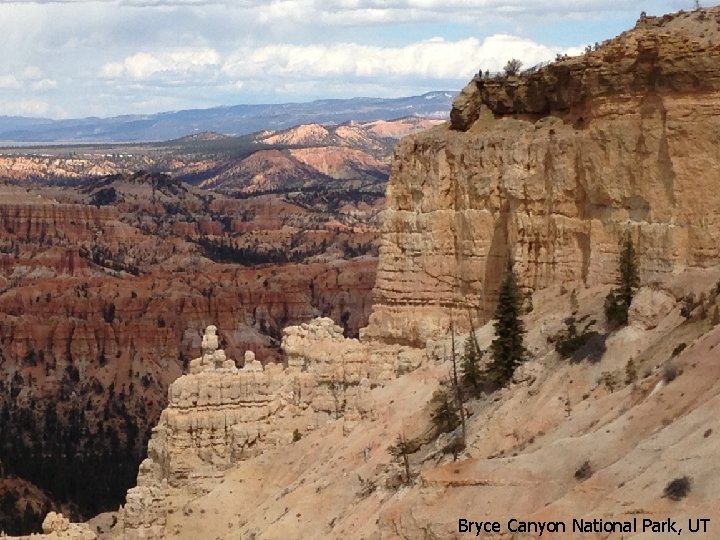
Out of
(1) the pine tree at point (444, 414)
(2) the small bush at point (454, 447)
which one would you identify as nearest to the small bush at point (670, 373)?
(2) the small bush at point (454, 447)

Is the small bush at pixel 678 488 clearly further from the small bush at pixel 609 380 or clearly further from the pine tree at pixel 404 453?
the pine tree at pixel 404 453

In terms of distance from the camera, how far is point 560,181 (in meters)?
25.3

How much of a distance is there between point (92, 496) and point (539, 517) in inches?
1977

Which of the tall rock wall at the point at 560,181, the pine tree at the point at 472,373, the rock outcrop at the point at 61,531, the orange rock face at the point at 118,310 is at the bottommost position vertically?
the orange rock face at the point at 118,310

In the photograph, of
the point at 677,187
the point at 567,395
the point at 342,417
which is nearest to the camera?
the point at 567,395

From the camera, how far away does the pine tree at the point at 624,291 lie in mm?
21594

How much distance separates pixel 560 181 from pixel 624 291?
12.9ft

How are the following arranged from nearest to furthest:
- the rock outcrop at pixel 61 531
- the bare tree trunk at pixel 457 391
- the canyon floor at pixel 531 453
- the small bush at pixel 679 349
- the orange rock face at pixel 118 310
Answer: the canyon floor at pixel 531 453 → the small bush at pixel 679 349 → the bare tree trunk at pixel 457 391 → the rock outcrop at pixel 61 531 → the orange rock face at pixel 118 310

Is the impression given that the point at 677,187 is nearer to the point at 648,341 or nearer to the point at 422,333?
the point at 648,341

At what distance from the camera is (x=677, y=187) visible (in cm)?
2300

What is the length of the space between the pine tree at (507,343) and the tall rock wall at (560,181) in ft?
7.55

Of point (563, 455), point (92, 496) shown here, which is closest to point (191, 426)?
point (563, 455)

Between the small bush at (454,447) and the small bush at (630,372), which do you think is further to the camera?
the small bush at (454,447)

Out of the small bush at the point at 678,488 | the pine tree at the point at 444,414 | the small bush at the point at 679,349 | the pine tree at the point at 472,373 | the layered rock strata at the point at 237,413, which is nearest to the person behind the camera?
the small bush at the point at 678,488
